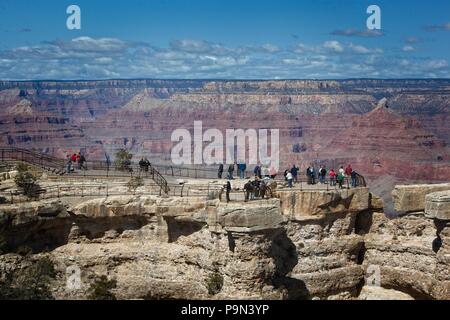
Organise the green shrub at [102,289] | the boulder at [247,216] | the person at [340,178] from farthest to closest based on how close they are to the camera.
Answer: the person at [340,178], the green shrub at [102,289], the boulder at [247,216]

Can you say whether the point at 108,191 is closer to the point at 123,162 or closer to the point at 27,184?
the point at 27,184

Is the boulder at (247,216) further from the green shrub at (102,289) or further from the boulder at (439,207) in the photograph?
the boulder at (439,207)

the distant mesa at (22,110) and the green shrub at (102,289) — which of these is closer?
the green shrub at (102,289)

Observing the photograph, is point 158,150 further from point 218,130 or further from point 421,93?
point 421,93

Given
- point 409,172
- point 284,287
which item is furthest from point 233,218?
point 409,172

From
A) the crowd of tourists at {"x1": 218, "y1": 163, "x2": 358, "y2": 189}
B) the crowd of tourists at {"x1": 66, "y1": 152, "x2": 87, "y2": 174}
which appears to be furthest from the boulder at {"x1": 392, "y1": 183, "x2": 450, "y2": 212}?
the crowd of tourists at {"x1": 66, "y1": 152, "x2": 87, "y2": 174}

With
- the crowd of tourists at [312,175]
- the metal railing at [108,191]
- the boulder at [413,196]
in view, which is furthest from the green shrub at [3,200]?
the boulder at [413,196]
